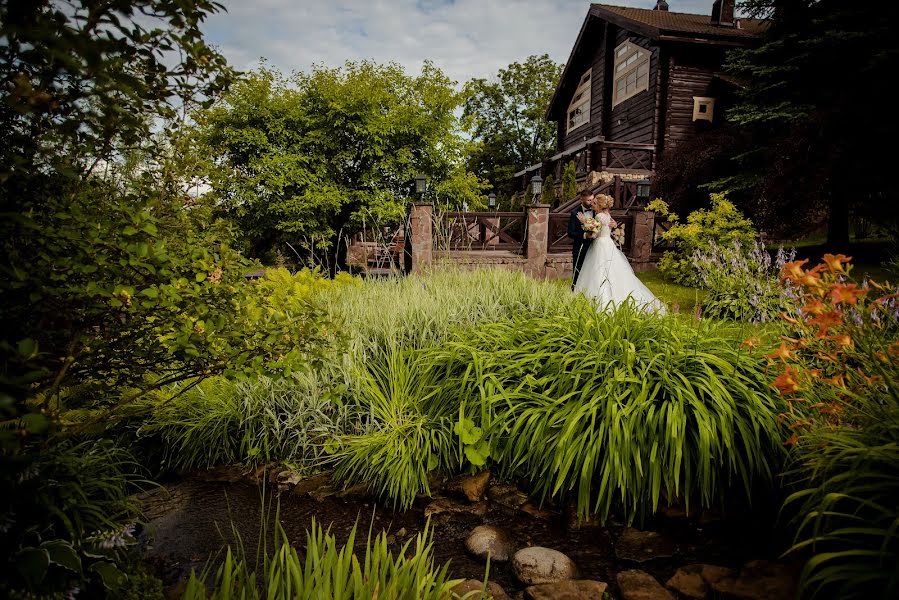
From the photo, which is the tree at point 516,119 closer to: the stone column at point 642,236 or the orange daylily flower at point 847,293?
the stone column at point 642,236

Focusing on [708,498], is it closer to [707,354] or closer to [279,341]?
[707,354]

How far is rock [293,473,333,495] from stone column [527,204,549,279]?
9436mm

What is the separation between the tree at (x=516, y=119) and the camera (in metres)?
36.8

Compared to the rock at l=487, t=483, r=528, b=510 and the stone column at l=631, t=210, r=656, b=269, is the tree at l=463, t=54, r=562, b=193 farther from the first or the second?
the rock at l=487, t=483, r=528, b=510

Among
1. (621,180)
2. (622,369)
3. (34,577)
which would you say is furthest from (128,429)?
(621,180)

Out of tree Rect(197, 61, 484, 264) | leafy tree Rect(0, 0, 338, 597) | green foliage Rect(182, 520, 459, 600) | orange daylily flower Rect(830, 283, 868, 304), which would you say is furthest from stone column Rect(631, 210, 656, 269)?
green foliage Rect(182, 520, 459, 600)

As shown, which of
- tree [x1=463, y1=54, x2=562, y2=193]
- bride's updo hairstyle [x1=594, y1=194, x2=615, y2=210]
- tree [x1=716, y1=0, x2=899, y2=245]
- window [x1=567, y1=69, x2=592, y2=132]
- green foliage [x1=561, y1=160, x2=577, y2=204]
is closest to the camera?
bride's updo hairstyle [x1=594, y1=194, x2=615, y2=210]

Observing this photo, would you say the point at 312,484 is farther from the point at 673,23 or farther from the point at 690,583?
the point at 673,23

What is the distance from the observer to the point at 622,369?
117 inches

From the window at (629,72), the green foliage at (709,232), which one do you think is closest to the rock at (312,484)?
the green foliage at (709,232)

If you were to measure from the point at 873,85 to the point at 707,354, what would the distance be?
29.7 ft

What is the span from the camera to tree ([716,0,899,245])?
332 inches

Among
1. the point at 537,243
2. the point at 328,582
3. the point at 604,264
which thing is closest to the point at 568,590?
the point at 328,582

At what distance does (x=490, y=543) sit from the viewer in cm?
259
